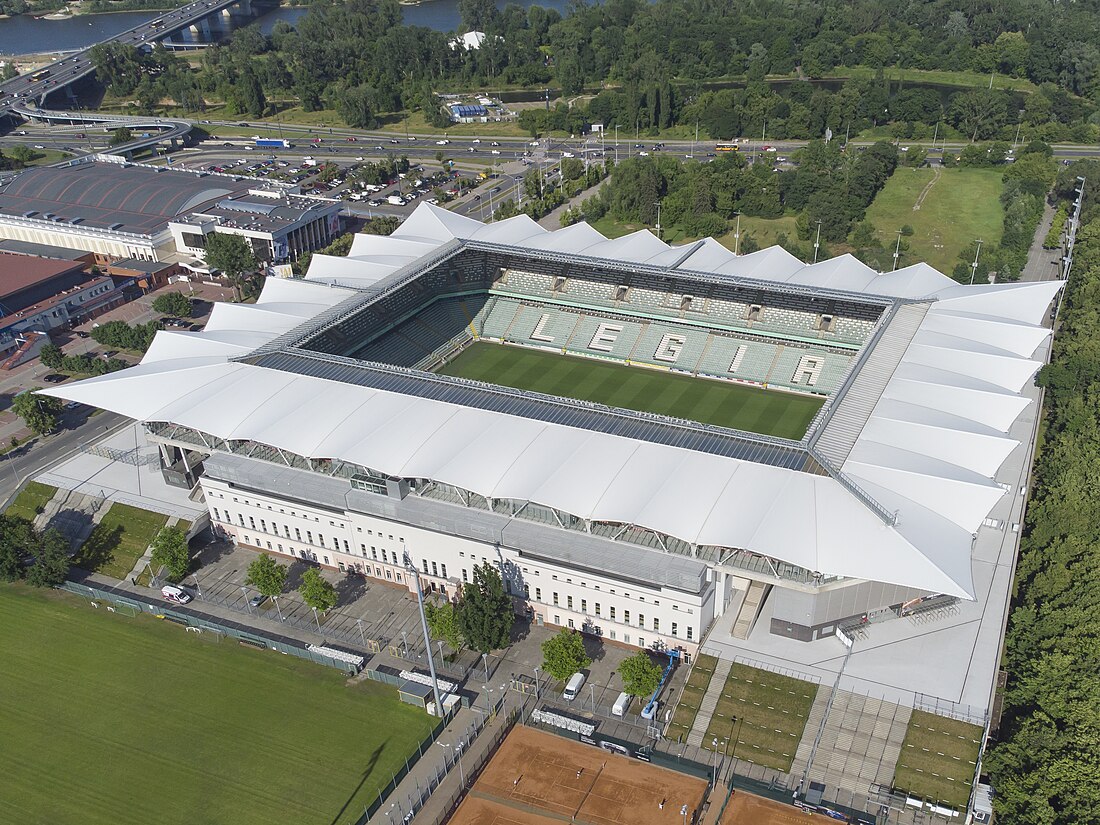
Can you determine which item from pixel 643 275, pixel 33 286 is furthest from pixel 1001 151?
pixel 33 286

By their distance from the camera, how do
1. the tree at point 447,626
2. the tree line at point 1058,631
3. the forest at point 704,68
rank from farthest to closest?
the forest at point 704,68 → the tree at point 447,626 → the tree line at point 1058,631

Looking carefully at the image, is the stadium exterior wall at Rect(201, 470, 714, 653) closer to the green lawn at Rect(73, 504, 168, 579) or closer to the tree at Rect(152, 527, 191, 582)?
the tree at Rect(152, 527, 191, 582)

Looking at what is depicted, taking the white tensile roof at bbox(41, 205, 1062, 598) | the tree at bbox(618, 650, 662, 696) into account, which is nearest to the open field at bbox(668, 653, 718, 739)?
the tree at bbox(618, 650, 662, 696)

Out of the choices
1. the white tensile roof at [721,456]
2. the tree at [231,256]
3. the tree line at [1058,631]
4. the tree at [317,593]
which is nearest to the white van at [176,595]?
the tree at [317,593]

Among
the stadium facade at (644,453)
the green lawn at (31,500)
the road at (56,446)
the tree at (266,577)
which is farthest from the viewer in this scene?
the road at (56,446)

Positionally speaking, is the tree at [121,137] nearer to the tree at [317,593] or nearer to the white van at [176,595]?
the white van at [176,595]

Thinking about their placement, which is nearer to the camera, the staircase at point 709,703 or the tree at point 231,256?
the staircase at point 709,703

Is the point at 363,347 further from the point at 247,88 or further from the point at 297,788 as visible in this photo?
the point at 247,88

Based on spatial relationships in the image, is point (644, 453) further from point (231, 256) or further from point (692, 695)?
point (231, 256)

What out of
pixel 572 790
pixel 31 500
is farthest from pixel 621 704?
pixel 31 500
